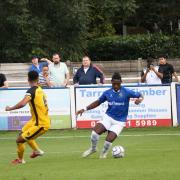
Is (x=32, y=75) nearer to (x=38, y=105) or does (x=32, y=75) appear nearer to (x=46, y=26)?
(x=38, y=105)

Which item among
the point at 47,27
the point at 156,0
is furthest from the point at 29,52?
the point at 156,0

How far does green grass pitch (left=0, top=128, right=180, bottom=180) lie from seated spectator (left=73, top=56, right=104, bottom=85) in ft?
5.01

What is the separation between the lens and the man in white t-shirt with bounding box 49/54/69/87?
2095 centimetres

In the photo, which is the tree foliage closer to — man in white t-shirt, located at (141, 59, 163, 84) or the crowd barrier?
the crowd barrier

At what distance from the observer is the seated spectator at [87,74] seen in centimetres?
2086

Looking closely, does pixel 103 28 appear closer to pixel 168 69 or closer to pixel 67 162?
pixel 168 69

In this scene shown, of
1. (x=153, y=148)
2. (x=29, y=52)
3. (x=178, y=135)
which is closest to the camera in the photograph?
(x=153, y=148)

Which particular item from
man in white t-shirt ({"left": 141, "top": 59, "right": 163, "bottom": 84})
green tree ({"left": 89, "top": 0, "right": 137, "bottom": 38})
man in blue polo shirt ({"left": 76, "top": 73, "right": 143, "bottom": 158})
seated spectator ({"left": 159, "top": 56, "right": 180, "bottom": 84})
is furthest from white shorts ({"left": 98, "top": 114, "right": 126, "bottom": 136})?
green tree ({"left": 89, "top": 0, "right": 137, "bottom": 38})

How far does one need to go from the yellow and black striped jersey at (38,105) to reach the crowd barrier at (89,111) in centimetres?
714

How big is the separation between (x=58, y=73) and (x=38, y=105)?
23.9 feet

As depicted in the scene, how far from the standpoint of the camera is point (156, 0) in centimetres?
5584

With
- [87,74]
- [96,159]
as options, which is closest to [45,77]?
[87,74]

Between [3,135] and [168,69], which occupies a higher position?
[168,69]

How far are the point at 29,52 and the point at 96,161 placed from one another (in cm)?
Answer: 2930
